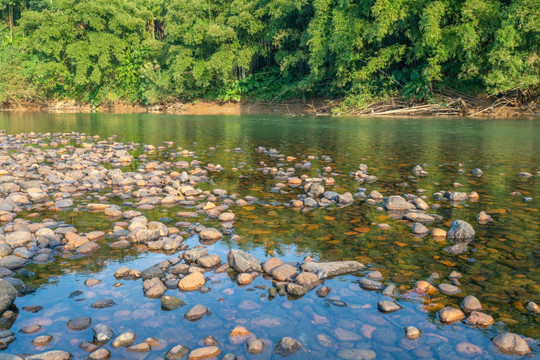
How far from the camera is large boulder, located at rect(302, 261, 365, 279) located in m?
3.33

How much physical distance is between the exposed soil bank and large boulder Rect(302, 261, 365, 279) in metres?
21.1

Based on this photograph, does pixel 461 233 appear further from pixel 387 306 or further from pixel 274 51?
pixel 274 51

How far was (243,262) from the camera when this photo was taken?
11.2ft

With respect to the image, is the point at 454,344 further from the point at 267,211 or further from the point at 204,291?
the point at 267,211

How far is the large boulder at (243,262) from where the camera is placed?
11.2 feet

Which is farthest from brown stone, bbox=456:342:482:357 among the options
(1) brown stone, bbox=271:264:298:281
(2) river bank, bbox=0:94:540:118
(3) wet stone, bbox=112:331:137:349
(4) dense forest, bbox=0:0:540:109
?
(2) river bank, bbox=0:94:540:118

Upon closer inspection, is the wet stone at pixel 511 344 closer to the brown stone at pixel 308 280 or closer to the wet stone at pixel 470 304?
the wet stone at pixel 470 304

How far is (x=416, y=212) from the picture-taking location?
15.9 ft

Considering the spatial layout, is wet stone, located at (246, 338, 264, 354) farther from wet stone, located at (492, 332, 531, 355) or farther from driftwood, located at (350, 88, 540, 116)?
driftwood, located at (350, 88, 540, 116)

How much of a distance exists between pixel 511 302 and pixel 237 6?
2956 centimetres

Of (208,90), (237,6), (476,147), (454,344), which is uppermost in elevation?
(237,6)

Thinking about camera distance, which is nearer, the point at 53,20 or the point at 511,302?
the point at 511,302

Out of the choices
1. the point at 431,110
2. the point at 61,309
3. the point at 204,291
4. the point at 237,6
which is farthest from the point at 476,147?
the point at 237,6

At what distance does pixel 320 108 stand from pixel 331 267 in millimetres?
25038
